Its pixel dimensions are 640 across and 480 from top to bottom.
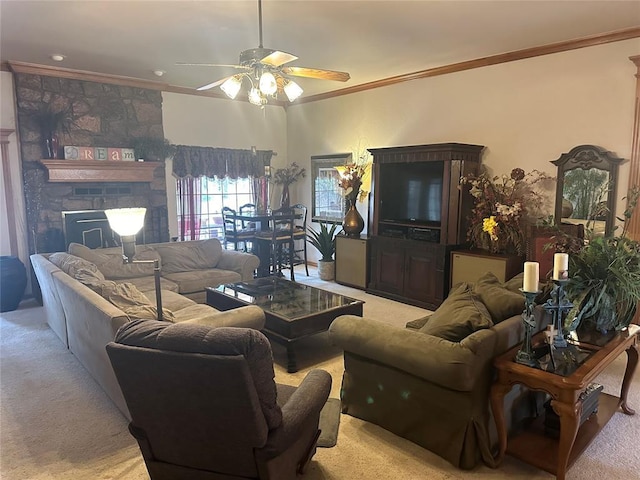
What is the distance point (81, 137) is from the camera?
5785 millimetres

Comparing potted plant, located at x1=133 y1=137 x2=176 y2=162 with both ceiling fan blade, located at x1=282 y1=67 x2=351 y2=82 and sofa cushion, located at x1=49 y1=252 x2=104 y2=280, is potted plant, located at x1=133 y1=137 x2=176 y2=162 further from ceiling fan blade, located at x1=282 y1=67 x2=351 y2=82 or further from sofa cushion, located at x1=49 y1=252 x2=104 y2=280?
ceiling fan blade, located at x1=282 y1=67 x2=351 y2=82

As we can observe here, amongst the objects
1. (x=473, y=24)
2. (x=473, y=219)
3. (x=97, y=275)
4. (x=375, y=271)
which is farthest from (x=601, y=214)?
(x=97, y=275)

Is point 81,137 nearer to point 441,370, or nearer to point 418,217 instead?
point 418,217

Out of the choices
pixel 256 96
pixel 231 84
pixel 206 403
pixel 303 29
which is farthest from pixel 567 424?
pixel 303 29

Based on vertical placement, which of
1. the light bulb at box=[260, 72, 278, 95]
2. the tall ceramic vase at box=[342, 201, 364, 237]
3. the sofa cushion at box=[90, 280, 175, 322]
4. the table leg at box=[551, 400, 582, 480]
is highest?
the light bulb at box=[260, 72, 278, 95]

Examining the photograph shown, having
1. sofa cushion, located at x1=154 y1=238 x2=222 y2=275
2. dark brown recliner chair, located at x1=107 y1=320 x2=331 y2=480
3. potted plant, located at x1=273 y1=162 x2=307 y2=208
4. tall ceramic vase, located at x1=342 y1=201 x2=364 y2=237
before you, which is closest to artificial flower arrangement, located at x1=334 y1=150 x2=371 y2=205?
tall ceramic vase, located at x1=342 y1=201 x2=364 y2=237

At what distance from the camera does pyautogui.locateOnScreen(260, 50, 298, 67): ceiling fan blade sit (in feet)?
9.27

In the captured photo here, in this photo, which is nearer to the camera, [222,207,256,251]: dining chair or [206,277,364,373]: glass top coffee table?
[206,277,364,373]: glass top coffee table

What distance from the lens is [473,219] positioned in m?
4.96

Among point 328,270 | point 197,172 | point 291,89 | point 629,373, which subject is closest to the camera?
point 629,373

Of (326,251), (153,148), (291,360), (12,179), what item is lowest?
(291,360)

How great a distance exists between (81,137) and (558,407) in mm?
6101

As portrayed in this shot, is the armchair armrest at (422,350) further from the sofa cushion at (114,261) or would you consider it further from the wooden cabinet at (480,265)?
the sofa cushion at (114,261)

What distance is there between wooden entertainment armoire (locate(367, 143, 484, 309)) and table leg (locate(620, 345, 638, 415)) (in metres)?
2.29
